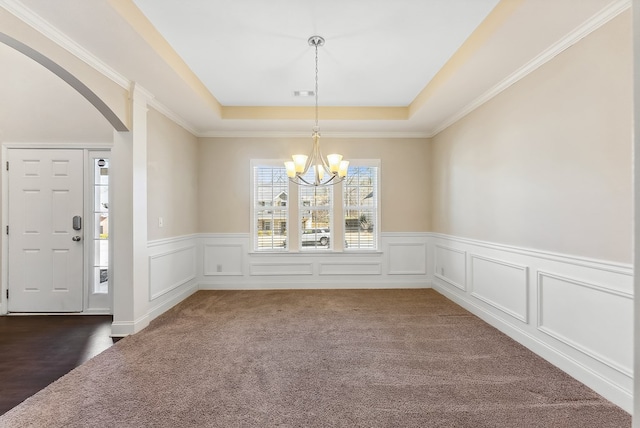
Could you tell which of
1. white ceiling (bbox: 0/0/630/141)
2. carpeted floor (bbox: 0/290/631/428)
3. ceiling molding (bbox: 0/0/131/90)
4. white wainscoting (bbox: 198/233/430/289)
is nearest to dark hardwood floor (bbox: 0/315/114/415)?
carpeted floor (bbox: 0/290/631/428)

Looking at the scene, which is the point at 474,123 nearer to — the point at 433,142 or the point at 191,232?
the point at 433,142

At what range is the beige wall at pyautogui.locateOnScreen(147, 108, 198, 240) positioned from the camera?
3726 millimetres

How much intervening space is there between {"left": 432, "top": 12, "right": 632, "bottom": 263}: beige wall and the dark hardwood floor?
417cm

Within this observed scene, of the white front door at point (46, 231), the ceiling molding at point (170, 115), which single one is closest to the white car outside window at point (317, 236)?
the ceiling molding at point (170, 115)

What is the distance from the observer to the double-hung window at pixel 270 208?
17.3 ft

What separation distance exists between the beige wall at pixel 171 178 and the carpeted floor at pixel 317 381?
130 cm

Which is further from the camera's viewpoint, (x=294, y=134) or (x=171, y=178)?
(x=294, y=134)

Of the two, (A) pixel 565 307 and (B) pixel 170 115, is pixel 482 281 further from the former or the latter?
(B) pixel 170 115

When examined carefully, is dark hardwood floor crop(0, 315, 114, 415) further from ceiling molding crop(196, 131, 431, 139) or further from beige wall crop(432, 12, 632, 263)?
beige wall crop(432, 12, 632, 263)

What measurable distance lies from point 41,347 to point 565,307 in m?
4.70

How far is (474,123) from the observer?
3.86 meters

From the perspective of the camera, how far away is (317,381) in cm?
232

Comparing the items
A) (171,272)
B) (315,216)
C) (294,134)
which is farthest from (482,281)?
(171,272)

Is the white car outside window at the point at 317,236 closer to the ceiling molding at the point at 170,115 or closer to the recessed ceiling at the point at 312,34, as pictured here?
the recessed ceiling at the point at 312,34
